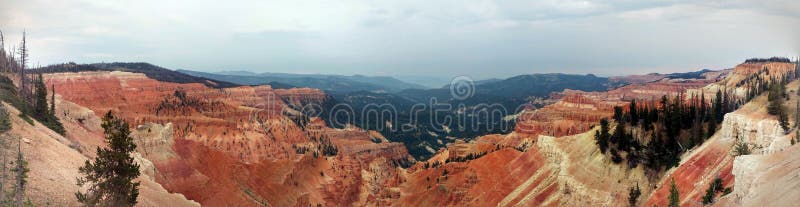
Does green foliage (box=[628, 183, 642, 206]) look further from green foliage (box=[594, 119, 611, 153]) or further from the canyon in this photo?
green foliage (box=[594, 119, 611, 153])

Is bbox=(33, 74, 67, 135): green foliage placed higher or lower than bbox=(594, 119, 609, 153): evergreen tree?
higher

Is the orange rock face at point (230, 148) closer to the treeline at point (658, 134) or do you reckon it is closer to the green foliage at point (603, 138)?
the green foliage at point (603, 138)

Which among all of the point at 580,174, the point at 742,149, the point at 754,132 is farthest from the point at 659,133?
the point at 742,149

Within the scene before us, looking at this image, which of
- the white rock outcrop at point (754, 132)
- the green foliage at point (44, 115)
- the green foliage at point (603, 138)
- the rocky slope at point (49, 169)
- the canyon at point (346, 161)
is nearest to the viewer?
the rocky slope at point (49, 169)

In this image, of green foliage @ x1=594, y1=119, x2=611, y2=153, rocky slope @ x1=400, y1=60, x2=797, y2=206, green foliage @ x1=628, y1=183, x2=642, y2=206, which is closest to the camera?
rocky slope @ x1=400, y1=60, x2=797, y2=206

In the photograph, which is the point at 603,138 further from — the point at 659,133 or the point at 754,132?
the point at 754,132

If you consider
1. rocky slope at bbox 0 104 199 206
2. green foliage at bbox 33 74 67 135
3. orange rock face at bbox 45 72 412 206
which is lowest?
orange rock face at bbox 45 72 412 206

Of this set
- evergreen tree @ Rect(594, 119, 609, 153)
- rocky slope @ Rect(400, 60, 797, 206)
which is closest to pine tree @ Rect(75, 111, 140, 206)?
rocky slope @ Rect(400, 60, 797, 206)

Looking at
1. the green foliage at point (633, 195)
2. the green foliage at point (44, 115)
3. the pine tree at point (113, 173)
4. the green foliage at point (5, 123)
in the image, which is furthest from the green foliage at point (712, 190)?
the green foliage at point (44, 115)

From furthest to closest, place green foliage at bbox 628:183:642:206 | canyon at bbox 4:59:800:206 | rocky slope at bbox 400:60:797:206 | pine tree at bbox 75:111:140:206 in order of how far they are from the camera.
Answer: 1. green foliage at bbox 628:183:642:206
2. rocky slope at bbox 400:60:797:206
3. canyon at bbox 4:59:800:206
4. pine tree at bbox 75:111:140:206

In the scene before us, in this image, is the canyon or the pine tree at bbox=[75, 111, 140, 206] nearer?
the pine tree at bbox=[75, 111, 140, 206]
